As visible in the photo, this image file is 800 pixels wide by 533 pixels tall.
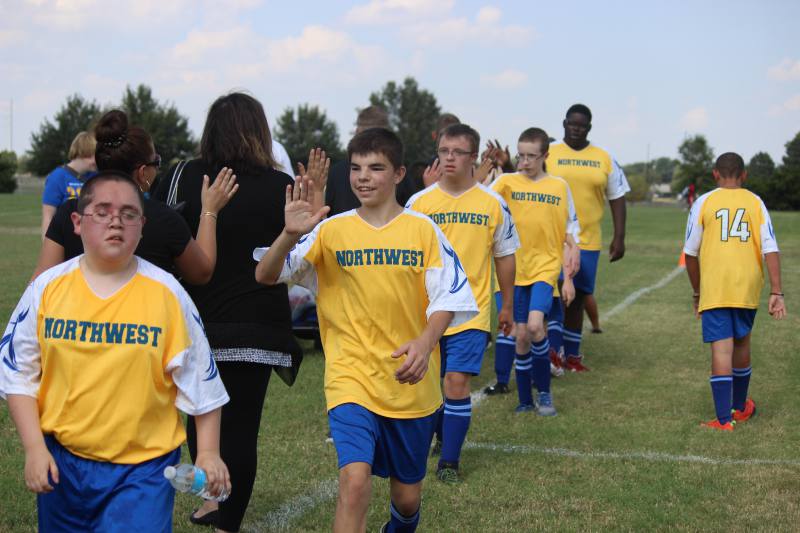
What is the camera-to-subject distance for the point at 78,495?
3365mm

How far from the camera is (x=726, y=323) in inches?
310

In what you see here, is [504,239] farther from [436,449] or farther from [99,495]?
[99,495]

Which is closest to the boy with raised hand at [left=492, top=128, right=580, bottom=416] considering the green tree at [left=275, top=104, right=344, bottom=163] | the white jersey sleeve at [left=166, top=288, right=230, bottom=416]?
the white jersey sleeve at [left=166, top=288, right=230, bottom=416]

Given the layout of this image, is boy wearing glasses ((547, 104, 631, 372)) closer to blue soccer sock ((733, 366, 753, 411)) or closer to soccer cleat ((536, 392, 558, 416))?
soccer cleat ((536, 392, 558, 416))

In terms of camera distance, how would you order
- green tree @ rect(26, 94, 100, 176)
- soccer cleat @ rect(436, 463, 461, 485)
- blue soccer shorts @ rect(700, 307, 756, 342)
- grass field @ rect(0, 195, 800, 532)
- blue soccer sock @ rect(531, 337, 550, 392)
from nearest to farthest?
grass field @ rect(0, 195, 800, 532)
soccer cleat @ rect(436, 463, 461, 485)
blue soccer shorts @ rect(700, 307, 756, 342)
blue soccer sock @ rect(531, 337, 550, 392)
green tree @ rect(26, 94, 100, 176)

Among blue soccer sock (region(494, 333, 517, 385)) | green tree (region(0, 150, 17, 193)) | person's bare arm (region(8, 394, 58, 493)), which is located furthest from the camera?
green tree (region(0, 150, 17, 193))

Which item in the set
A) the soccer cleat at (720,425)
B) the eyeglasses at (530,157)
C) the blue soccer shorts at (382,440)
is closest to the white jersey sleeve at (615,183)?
the eyeglasses at (530,157)

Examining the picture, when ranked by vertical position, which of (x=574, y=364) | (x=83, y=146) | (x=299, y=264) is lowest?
(x=574, y=364)

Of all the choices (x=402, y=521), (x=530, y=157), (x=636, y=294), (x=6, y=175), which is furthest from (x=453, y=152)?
(x=6, y=175)

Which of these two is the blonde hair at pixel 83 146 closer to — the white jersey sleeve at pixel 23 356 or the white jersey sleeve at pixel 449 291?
the white jersey sleeve at pixel 449 291

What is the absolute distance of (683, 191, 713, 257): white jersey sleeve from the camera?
26.1 ft

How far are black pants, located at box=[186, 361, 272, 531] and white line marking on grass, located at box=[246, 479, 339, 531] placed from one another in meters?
0.37

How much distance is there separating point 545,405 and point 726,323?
61.6 inches

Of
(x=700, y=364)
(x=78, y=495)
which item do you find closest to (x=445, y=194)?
(x=78, y=495)
